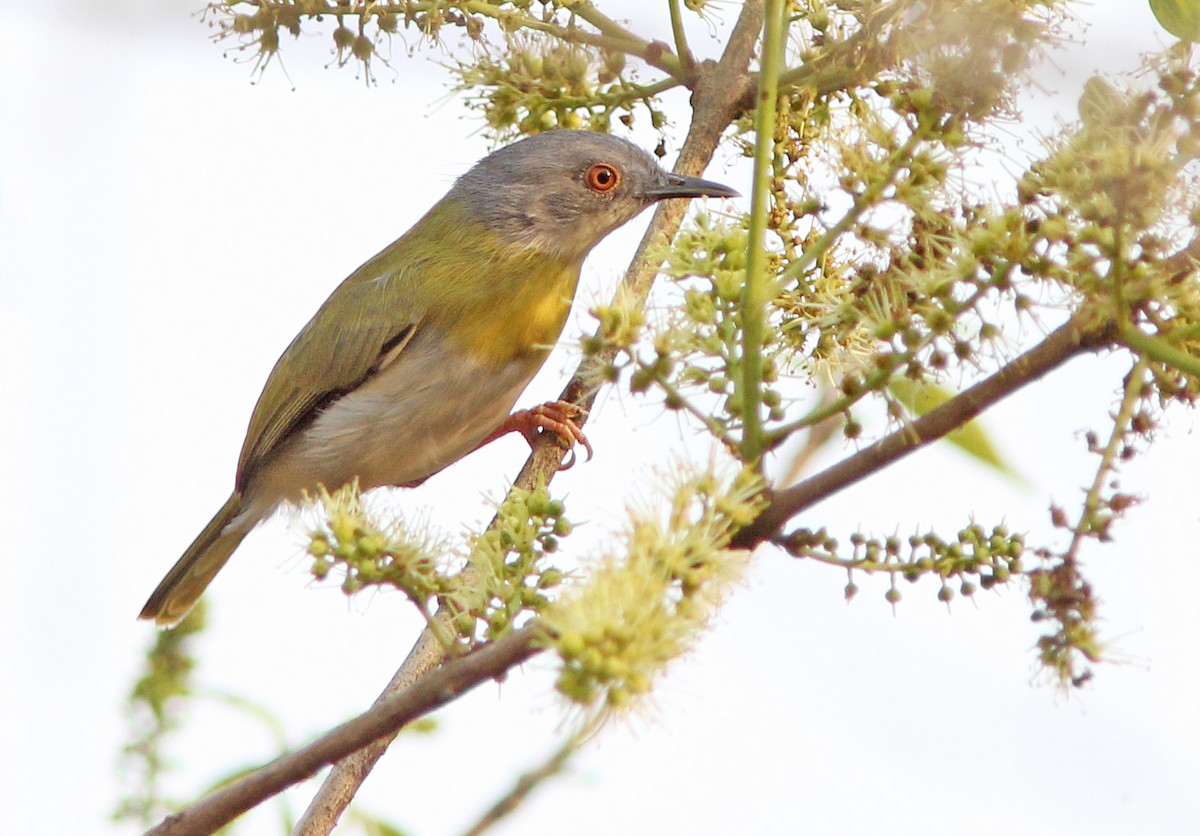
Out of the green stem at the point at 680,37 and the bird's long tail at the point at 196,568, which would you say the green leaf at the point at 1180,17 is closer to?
the green stem at the point at 680,37

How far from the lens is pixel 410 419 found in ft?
17.8

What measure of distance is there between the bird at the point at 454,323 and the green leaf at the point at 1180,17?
2865 millimetres

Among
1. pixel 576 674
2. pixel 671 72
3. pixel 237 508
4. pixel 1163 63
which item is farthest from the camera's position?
pixel 237 508

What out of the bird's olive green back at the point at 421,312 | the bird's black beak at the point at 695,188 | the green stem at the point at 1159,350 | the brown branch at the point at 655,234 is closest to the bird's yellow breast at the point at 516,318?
Answer: the bird's olive green back at the point at 421,312

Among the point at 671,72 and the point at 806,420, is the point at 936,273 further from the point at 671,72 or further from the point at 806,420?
the point at 671,72

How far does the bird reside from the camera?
5289 millimetres

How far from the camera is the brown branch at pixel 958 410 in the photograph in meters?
1.90

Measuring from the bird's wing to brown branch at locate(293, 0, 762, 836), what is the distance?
1053 millimetres

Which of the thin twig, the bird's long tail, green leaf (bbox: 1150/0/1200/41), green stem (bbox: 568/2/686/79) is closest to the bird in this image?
the bird's long tail

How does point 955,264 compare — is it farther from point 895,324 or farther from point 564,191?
point 564,191

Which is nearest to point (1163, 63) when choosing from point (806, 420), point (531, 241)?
point (806, 420)

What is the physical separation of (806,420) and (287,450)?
14.0 feet

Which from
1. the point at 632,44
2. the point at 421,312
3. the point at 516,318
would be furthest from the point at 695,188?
the point at 421,312

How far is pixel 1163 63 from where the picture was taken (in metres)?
2.12
